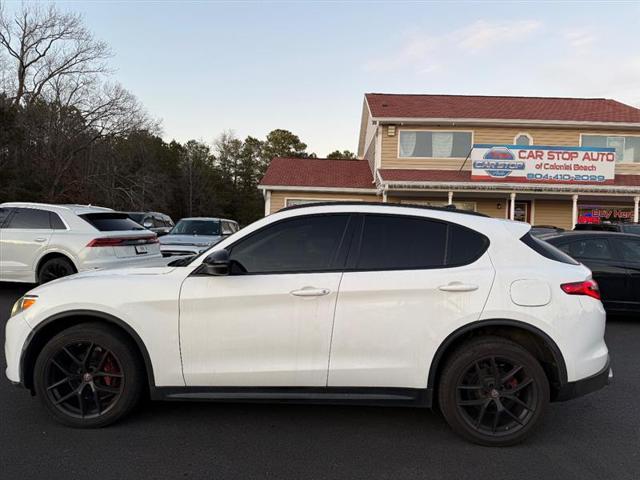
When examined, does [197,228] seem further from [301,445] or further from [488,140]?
[488,140]

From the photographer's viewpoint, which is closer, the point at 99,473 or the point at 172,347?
the point at 99,473

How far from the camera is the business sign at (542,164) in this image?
60.5 feet

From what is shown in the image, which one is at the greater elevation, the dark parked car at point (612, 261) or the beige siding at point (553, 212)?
the beige siding at point (553, 212)

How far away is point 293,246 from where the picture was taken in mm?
3547

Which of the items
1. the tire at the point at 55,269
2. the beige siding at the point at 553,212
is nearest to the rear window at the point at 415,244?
the tire at the point at 55,269

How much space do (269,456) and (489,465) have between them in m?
1.45

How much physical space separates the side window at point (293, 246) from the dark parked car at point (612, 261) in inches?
228

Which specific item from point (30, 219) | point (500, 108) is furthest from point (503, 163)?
point (30, 219)

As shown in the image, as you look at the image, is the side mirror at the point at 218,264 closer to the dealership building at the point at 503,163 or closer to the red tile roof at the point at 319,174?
the dealership building at the point at 503,163

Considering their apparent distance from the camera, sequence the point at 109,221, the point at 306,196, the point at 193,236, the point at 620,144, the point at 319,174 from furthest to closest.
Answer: the point at 319,174
the point at 306,196
the point at 620,144
the point at 193,236
the point at 109,221

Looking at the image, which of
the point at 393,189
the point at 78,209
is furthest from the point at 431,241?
the point at 393,189

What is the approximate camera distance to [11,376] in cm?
357

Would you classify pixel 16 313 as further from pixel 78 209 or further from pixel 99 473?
pixel 78 209

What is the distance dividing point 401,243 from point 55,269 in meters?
7.15
